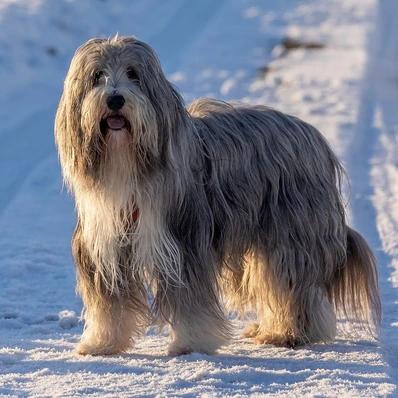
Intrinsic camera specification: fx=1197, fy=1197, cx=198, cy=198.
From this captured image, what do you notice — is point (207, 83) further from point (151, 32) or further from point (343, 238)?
point (343, 238)

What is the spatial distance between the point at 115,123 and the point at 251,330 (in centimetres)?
178

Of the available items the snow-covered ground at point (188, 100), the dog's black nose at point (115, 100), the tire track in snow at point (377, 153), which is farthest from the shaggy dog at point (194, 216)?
the tire track in snow at point (377, 153)

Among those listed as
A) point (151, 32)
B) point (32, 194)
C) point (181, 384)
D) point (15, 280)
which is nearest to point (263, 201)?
point (181, 384)

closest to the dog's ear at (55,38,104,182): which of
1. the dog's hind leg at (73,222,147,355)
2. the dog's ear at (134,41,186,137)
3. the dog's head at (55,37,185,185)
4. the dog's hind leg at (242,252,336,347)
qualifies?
the dog's head at (55,37,185,185)

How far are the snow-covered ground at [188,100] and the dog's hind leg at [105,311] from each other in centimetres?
10

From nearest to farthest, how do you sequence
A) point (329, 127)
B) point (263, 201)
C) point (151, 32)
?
point (263, 201)
point (329, 127)
point (151, 32)

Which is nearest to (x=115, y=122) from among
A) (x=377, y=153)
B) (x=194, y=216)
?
(x=194, y=216)

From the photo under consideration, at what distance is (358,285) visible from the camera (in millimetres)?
6543

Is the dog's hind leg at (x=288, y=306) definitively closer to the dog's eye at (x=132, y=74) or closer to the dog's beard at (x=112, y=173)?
the dog's beard at (x=112, y=173)

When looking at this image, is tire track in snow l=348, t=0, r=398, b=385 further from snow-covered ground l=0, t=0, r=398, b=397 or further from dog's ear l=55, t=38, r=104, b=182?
dog's ear l=55, t=38, r=104, b=182

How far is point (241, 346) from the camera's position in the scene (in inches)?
252

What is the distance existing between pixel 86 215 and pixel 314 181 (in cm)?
128

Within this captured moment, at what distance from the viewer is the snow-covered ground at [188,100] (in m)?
5.48

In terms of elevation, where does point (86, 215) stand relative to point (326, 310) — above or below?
above
